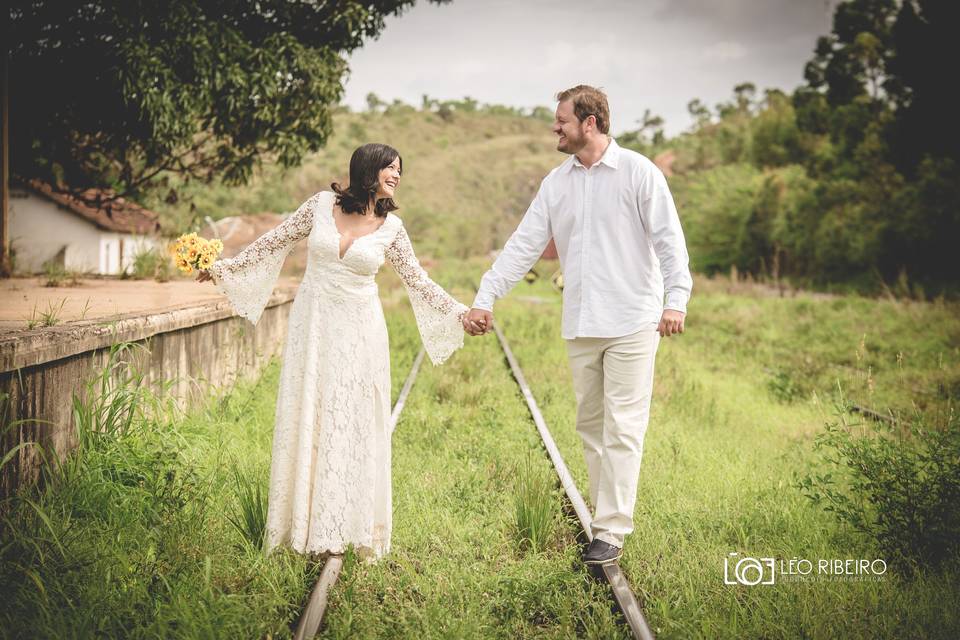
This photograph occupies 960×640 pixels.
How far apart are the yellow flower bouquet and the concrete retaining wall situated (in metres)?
0.61

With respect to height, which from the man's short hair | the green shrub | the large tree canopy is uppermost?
the large tree canopy

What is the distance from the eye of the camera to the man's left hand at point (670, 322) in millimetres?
3988

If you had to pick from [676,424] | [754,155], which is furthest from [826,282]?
[676,424]

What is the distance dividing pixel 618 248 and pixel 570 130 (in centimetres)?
70

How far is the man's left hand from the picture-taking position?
3988 millimetres

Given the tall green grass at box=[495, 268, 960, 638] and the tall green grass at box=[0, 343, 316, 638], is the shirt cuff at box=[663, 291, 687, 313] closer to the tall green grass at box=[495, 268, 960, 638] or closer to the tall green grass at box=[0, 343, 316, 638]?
the tall green grass at box=[495, 268, 960, 638]

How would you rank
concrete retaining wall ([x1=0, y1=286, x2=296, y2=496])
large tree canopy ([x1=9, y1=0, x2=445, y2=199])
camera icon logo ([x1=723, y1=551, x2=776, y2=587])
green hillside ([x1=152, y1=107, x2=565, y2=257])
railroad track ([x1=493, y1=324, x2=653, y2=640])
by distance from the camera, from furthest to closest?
green hillside ([x1=152, y1=107, x2=565, y2=257]) < large tree canopy ([x1=9, y1=0, x2=445, y2=199]) < camera icon logo ([x1=723, y1=551, x2=776, y2=587]) < concrete retaining wall ([x1=0, y1=286, x2=296, y2=496]) < railroad track ([x1=493, y1=324, x2=653, y2=640])

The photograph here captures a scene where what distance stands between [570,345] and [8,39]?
33.0ft

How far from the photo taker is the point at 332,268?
161 inches

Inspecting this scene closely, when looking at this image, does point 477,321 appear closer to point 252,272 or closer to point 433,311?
point 433,311

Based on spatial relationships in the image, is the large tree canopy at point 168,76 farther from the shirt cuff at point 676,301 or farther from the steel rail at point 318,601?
the shirt cuff at point 676,301

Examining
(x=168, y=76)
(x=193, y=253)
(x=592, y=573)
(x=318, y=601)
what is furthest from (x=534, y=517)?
(x=168, y=76)

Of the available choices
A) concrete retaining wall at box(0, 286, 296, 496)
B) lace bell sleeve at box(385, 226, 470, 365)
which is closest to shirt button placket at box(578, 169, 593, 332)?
lace bell sleeve at box(385, 226, 470, 365)

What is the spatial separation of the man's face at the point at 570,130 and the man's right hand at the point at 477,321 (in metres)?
1.03
